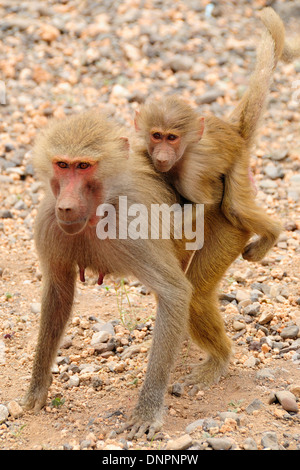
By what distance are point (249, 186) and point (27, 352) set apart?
5.76ft

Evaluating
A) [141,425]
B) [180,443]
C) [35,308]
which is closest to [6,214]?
[35,308]

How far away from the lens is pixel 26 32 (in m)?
8.80

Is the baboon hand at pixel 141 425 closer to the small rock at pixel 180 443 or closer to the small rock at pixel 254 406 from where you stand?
the small rock at pixel 180 443

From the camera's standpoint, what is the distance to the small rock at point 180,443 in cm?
293

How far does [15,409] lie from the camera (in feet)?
11.6

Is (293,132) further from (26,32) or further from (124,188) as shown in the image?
(124,188)

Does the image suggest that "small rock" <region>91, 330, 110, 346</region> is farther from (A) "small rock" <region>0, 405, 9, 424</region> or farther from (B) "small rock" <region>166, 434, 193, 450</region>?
(B) "small rock" <region>166, 434, 193, 450</region>

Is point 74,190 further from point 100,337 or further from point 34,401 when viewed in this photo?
point 100,337

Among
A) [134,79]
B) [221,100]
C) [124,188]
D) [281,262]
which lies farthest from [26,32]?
[124,188]

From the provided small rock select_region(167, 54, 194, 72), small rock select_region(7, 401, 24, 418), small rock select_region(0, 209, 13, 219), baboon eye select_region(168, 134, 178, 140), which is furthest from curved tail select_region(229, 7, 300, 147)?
small rock select_region(167, 54, 194, 72)

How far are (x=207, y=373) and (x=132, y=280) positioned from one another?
1146 millimetres

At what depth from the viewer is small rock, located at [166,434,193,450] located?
293 cm

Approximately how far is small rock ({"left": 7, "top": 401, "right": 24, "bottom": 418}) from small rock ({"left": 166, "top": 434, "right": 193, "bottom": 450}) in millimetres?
A: 953

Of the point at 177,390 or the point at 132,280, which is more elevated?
the point at 177,390
